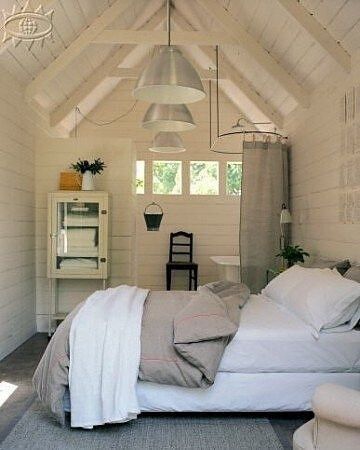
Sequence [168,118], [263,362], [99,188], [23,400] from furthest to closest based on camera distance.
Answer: [99,188] < [168,118] < [23,400] < [263,362]

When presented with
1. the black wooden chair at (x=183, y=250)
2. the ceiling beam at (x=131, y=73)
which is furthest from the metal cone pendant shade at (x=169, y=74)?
the black wooden chair at (x=183, y=250)

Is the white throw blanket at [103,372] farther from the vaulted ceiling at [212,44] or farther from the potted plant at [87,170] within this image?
the potted plant at [87,170]

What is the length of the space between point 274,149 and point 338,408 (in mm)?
4112

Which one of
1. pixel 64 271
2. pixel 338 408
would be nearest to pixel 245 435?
pixel 338 408

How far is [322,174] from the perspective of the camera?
4898mm

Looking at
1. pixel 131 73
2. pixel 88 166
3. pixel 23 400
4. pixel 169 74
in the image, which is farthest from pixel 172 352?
pixel 131 73

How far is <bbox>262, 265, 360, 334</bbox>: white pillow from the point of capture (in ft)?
10.4

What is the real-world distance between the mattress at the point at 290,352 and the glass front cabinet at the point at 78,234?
258 cm

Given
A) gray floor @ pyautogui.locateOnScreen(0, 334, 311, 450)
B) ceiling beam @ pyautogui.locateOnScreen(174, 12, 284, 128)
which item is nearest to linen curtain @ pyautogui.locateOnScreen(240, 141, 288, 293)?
ceiling beam @ pyautogui.locateOnScreen(174, 12, 284, 128)

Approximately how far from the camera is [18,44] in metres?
4.27

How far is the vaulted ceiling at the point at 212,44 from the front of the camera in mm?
4195

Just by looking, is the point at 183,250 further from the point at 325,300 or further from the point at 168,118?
the point at 325,300

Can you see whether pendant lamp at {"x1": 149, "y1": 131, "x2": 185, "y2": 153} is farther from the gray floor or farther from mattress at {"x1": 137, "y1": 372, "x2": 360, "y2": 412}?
mattress at {"x1": 137, "y1": 372, "x2": 360, "y2": 412}

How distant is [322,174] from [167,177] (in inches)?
138
